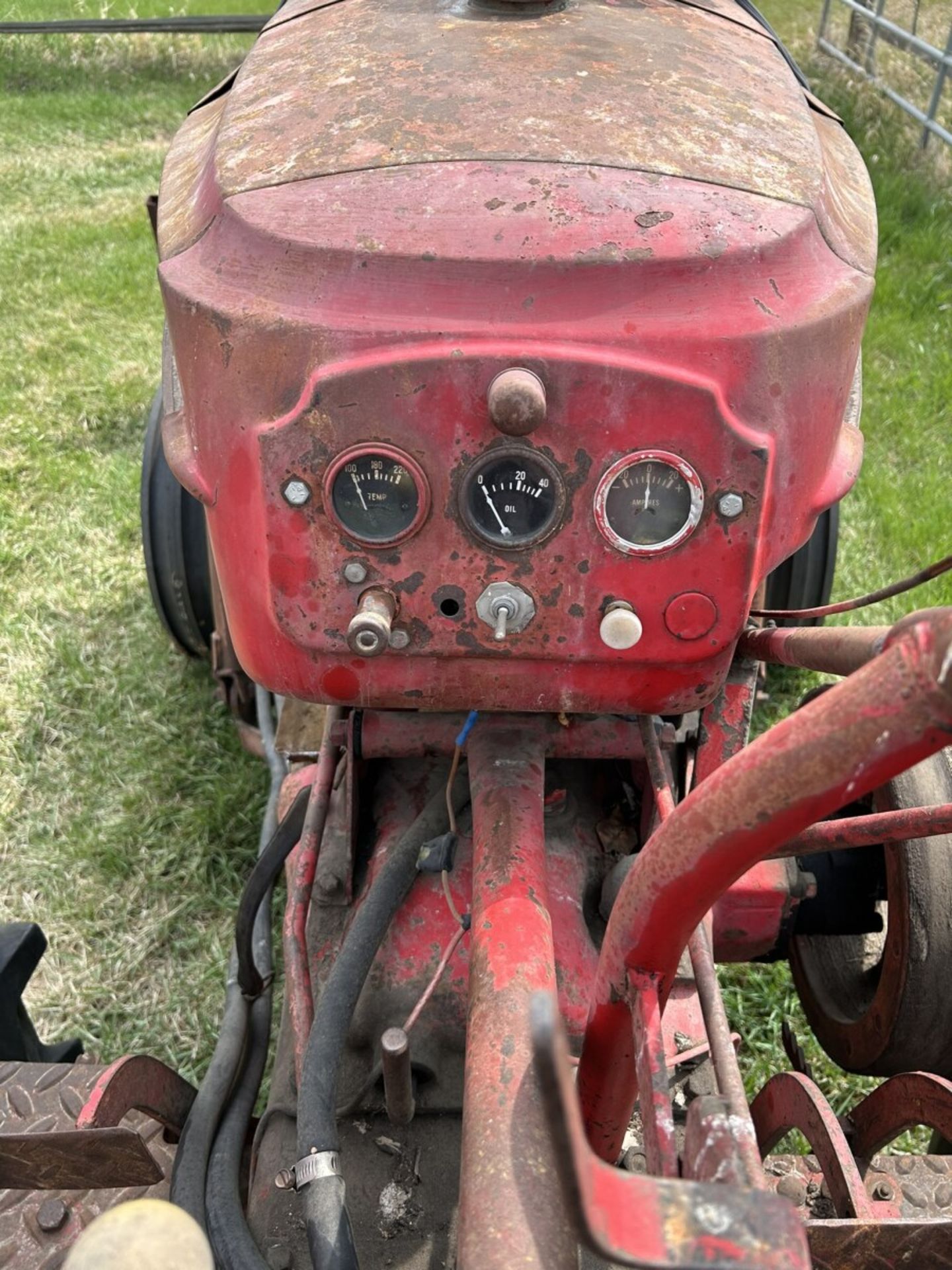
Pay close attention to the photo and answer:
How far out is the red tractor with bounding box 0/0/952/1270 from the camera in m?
1.32

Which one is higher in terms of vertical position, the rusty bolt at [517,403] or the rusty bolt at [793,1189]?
the rusty bolt at [517,403]

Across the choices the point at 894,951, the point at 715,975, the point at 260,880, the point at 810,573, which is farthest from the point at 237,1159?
the point at 810,573

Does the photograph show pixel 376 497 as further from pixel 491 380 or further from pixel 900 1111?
pixel 900 1111

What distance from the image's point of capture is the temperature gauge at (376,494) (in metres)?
1.37

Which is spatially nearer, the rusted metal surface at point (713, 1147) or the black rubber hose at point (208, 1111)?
the rusted metal surface at point (713, 1147)

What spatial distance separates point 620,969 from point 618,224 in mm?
830

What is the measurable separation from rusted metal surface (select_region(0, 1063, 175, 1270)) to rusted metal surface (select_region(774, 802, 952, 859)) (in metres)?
0.85

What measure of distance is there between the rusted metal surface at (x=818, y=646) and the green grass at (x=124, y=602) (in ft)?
3.24

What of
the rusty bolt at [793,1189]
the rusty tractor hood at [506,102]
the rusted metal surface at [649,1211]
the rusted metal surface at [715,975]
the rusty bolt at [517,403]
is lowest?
the rusty bolt at [793,1189]

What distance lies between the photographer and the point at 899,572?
3.48 meters

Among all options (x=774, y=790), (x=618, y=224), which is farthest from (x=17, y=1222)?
(x=618, y=224)

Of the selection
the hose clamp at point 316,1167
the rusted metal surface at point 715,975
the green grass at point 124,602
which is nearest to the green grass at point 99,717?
the green grass at point 124,602

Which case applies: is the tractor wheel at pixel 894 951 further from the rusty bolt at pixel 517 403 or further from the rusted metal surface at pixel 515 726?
the rusty bolt at pixel 517 403

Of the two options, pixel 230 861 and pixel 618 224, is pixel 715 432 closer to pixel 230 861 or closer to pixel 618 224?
pixel 618 224
